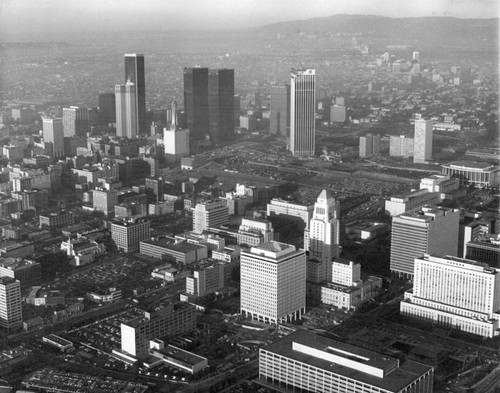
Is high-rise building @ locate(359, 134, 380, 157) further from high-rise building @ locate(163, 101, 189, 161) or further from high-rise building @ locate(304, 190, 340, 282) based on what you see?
high-rise building @ locate(304, 190, 340, 282)

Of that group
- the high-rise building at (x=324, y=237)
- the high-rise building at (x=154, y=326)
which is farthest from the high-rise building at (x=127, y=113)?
the high-rise building at (x=154, y=326)

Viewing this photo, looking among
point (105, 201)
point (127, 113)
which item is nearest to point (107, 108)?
point (127, 113)

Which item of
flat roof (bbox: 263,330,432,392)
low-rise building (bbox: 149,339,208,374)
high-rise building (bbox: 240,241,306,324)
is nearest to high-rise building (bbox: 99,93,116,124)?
high-rise building (bbox: 240,241,306,324)

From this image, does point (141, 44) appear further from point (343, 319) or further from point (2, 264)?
point (343, 319)

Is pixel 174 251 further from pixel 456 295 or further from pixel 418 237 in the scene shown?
pixel 456 295

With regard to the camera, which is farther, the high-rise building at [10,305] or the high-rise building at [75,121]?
the high-rise building at [75,121]

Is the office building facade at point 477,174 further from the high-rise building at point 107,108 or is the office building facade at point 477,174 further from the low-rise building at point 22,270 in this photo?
the low-rise building at point 22,270
